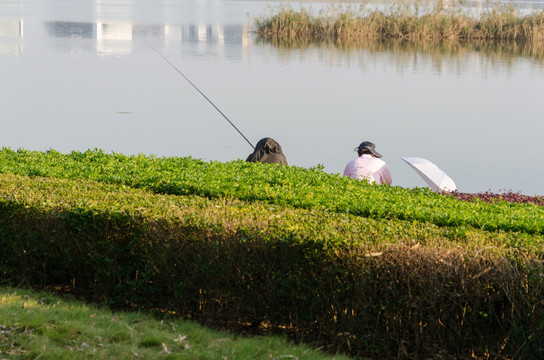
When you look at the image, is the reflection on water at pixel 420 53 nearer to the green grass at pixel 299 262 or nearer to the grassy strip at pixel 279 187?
the grassy strip at pixel 279 187

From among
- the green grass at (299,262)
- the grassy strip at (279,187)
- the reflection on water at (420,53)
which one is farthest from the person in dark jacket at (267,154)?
the reflection on water at (420,53)

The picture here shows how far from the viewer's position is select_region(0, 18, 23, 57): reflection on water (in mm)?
32159

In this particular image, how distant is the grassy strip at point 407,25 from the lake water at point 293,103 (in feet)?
6.47

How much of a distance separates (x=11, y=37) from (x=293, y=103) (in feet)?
66.6

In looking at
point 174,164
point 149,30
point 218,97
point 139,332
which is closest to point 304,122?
point 218,97

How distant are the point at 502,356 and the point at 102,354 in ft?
8.45

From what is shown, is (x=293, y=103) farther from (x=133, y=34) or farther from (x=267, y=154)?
(x=133, y=34)

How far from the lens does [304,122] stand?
785 inches

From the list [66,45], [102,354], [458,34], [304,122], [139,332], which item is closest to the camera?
[102,354]

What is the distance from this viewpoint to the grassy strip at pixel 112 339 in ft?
16.4

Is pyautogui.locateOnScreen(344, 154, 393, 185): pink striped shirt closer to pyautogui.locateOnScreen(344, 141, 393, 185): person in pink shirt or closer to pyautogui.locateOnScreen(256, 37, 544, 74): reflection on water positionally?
pyautogui.locateOnScreen(344, 141, 393, 185): person in pink shirt

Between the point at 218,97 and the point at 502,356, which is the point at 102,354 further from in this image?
the point at 218,97

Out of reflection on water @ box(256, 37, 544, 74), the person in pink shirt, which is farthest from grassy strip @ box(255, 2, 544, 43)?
→ the person in pink shirt

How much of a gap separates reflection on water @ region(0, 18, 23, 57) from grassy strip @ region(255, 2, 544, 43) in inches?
475
